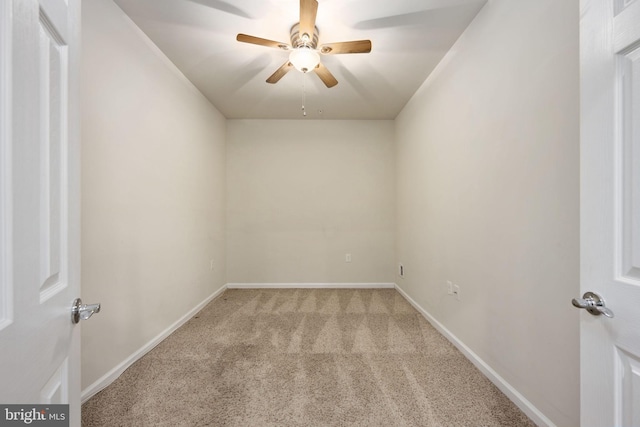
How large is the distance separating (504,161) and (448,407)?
152 cm

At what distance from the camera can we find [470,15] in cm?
193

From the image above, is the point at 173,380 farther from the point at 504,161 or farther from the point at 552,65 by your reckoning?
the point at 552,65

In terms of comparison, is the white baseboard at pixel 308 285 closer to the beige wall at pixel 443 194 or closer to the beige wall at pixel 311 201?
the beige wall at pixel 311 201

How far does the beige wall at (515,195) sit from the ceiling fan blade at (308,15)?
1189mm

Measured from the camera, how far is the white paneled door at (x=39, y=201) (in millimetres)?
507

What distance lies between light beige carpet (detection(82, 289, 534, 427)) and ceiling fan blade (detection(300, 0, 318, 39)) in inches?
92.7

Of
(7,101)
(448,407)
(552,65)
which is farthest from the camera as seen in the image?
(448,407)

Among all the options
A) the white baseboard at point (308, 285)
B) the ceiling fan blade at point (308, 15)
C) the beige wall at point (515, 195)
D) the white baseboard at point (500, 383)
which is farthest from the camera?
the white baseboard at point (308, 285)

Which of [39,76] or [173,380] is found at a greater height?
[39,76]

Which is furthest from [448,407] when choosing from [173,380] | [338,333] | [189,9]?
[189,9]

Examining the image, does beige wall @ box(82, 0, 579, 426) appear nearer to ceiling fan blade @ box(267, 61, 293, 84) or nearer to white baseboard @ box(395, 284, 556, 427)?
white baseboard @ box(395, 284, 556, 427)

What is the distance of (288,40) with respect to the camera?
7.20ft
